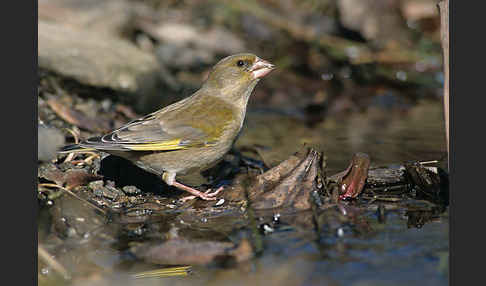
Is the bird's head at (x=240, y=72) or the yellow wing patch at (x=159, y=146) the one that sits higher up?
the bird's head at (x=240, y=72)

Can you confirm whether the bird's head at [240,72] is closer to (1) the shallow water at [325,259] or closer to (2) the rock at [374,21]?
(1) the shallow water at [325,259]

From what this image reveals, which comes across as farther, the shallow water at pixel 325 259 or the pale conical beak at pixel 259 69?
the pale conical beak at pixel 259 69

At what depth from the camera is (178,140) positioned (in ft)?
16.5

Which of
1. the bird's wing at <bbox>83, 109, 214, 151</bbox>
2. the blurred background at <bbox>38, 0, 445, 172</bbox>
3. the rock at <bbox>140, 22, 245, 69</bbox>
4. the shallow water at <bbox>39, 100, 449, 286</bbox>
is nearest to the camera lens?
the shallow water at <bbox>39, 100, 449, 286</bbox>

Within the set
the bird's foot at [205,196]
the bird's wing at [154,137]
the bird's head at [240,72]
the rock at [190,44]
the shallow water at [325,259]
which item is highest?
the rock at [190,44]

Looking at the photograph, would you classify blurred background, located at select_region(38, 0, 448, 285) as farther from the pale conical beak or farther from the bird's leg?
the bird's leg

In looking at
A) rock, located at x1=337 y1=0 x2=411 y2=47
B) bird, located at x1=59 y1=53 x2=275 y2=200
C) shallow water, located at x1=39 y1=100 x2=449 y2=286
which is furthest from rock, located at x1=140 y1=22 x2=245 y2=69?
shallow water, located at x1=39 y1=100 x2=449 y2=286

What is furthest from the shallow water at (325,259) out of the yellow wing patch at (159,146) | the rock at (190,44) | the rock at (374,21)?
the rock at (374,21)

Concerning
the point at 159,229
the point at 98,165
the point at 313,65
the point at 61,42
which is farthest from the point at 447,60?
the point at 313,65

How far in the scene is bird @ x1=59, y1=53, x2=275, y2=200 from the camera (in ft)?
15.8

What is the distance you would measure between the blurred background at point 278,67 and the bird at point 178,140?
735 mm

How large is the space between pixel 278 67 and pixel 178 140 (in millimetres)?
4632

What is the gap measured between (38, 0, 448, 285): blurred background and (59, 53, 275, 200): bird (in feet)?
2.41

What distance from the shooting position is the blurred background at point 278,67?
663 centimetres
